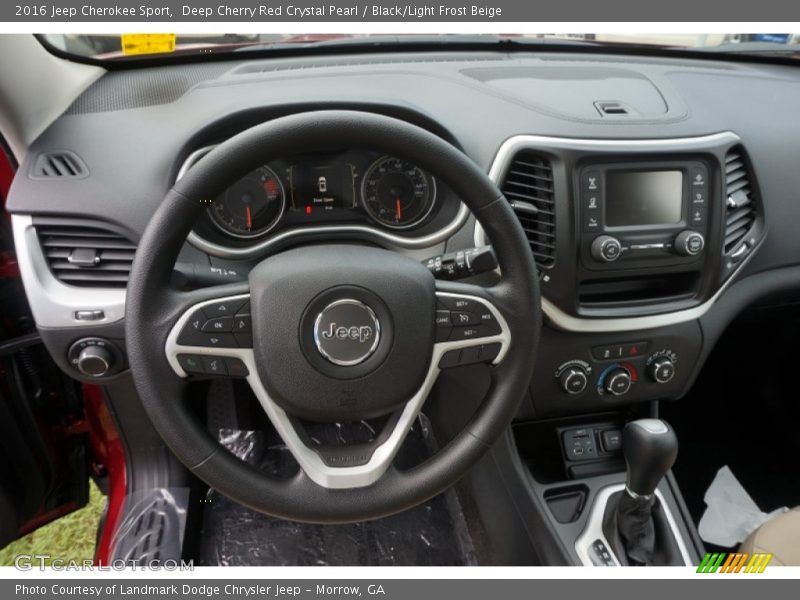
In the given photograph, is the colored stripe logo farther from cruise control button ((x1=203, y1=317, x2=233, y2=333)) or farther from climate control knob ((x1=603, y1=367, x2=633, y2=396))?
cruise control button ((x1=203, y1=317, x2=233, y2=333))

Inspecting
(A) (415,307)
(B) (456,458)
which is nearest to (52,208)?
(A) (415,307)

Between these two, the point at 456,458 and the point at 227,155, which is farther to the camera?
the point at 456,458

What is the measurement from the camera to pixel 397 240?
127 centimetres

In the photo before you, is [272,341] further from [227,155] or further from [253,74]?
[253,74]

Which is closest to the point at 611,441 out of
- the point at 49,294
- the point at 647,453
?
the point at 647,453

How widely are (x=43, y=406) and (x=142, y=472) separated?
0.32m

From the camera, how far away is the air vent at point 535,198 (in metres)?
1.27

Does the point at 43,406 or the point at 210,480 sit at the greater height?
the point at 210,480

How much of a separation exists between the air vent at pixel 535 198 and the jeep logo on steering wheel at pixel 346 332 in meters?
0.47

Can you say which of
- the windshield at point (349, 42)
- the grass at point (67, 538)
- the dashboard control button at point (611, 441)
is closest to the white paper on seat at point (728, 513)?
the dashboard control button at point (611, 441)

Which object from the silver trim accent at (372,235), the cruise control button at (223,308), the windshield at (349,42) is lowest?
the cruise control button at (223,308)

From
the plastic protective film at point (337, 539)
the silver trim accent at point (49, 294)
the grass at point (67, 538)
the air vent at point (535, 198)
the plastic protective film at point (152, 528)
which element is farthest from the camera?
the grass at point (67, 538)

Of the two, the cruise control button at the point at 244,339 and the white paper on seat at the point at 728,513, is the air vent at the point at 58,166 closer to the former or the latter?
the cruise control button at the point at 244,339

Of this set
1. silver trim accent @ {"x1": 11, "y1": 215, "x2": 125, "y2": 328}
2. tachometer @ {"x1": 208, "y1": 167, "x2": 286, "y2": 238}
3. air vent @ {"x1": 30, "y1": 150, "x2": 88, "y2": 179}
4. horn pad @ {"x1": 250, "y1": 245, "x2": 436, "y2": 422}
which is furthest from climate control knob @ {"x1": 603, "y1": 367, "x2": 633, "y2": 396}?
air vent @ {"x1": 30, "y1": 150, "x2": 88, "y2": 179}
